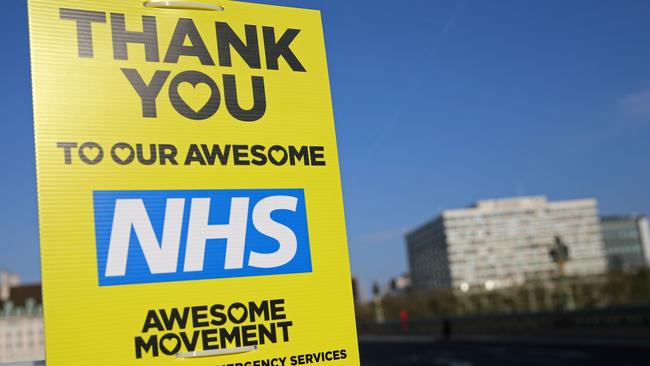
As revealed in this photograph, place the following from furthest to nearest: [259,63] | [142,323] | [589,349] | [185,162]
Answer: [589,349] < [259,63] < [185,162] < [142,323]

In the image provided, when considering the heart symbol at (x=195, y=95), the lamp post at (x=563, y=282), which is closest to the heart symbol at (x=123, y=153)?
the heart symbol at (x=195, y=95)

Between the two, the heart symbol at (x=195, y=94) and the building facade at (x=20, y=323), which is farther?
the building facade at (x=20, y=323)

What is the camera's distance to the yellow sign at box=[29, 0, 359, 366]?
2.56 meters

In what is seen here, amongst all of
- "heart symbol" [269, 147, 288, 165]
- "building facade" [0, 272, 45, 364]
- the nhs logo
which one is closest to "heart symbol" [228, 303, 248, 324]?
the nhs logo

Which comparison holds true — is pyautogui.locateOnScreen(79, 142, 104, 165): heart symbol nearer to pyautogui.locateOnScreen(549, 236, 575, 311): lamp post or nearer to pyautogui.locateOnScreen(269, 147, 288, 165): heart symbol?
pyautogui.locateOnScreen(269, 147, 288, 165): heart symbol

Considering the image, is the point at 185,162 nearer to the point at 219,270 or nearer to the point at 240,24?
the point at 219,270

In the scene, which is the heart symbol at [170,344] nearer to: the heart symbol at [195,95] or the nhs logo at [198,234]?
the nhs logo at [198,234]

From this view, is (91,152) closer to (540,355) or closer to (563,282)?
(540,355)

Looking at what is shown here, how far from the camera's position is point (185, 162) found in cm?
278

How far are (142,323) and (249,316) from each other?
404 mm

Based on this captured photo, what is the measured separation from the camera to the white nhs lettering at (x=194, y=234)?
2.63m

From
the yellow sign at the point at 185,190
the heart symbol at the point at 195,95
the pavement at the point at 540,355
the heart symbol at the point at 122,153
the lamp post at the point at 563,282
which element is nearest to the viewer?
the yellow sign at the point at 185,190

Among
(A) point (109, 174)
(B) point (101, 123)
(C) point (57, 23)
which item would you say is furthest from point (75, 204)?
(C) point (57, 23)

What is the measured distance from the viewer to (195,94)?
2852 millimetres
